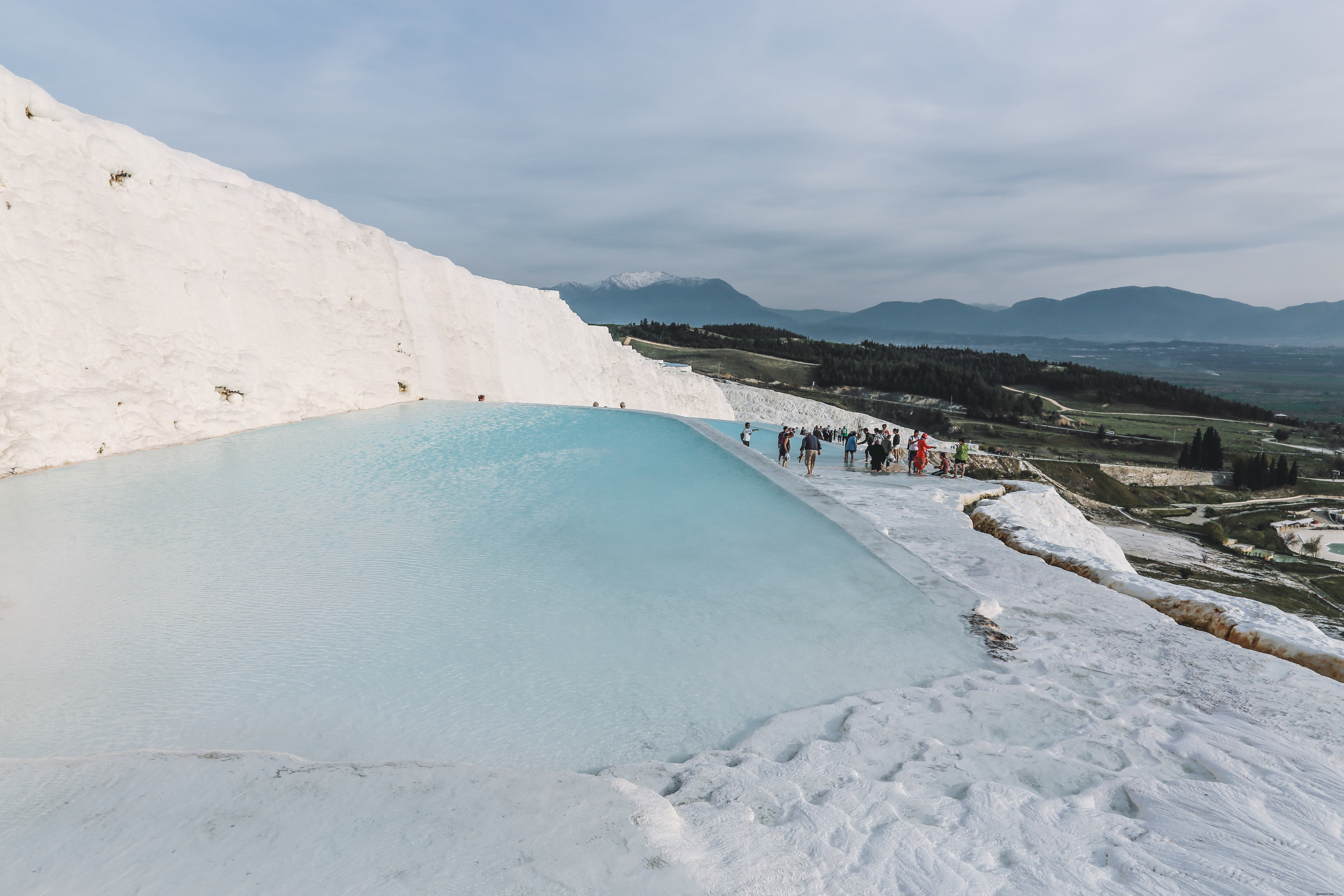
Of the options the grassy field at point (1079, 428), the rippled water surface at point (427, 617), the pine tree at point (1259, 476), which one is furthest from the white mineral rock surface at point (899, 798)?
the pine tree at point (1259, 476)

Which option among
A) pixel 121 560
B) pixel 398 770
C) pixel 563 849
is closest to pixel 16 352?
pixel 121 560

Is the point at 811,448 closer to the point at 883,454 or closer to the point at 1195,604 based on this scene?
the point at 883,454

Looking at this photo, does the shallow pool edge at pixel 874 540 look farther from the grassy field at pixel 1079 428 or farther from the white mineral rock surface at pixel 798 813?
the grassy field at pixel 1079 428

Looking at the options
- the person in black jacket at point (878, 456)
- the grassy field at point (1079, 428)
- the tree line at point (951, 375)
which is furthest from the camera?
the tree line at point (951, 375)

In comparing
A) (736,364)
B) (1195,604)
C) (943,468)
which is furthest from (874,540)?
(736,364)

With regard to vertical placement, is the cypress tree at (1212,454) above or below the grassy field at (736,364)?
below

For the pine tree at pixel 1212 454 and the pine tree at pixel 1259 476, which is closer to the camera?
the pine tree at pixel 1259 476

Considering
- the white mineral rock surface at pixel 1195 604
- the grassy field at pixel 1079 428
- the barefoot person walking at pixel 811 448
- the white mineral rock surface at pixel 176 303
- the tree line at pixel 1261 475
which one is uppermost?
the white mineral rock surface at pixel 176 303
